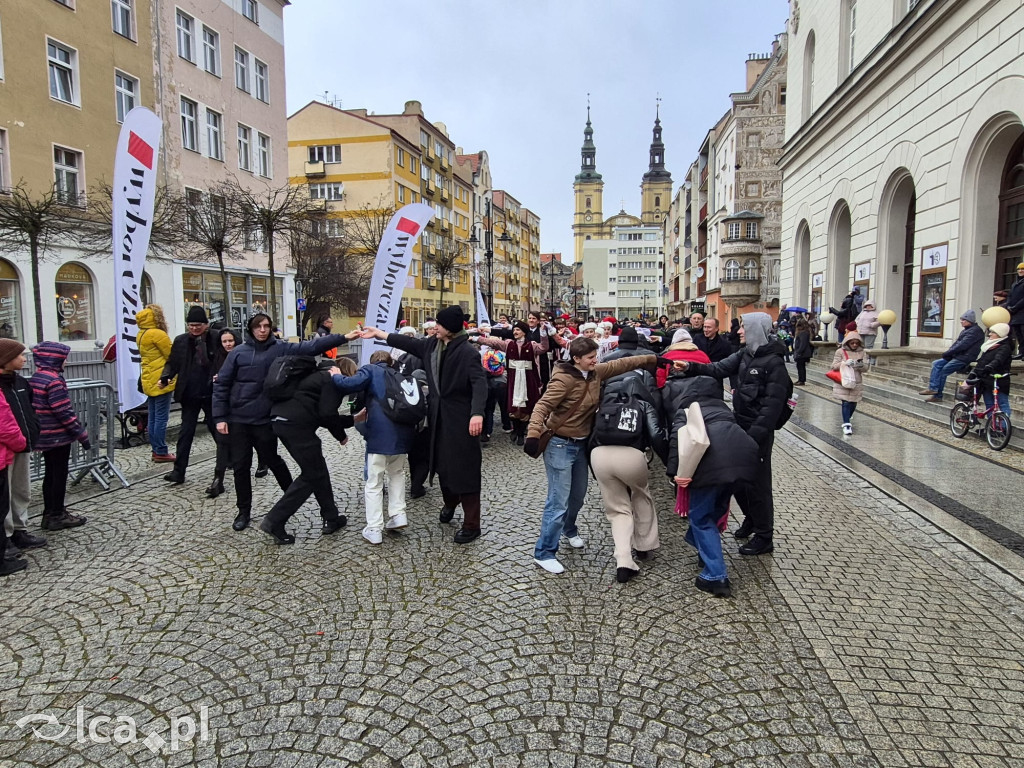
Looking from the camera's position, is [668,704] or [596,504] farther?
[596,504]

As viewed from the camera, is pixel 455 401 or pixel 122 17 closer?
pixel 455 401

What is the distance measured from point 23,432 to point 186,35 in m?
27.0

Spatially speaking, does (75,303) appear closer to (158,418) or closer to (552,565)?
(158,418)

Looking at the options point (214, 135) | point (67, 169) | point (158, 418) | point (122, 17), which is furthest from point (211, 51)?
point (158, 418)

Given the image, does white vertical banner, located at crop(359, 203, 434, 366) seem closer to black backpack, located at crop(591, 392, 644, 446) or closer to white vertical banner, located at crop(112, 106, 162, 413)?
white vertical banner, located at crop(112, 106, 162, 413)

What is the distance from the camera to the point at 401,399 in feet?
18.1

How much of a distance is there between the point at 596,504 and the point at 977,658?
3.49 meters

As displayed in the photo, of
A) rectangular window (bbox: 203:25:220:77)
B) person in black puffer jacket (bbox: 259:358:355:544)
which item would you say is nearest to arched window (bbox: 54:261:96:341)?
rectangular window (bbox: 203:25:220:77)

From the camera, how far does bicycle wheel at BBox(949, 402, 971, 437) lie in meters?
9.56

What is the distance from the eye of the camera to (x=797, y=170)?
93.3ft

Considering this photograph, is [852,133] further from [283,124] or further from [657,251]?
[657,251]

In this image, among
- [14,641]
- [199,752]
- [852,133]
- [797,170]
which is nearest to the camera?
[199,752]

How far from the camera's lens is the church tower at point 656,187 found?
144 metres

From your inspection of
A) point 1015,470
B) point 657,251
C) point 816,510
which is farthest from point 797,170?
point 657,251
